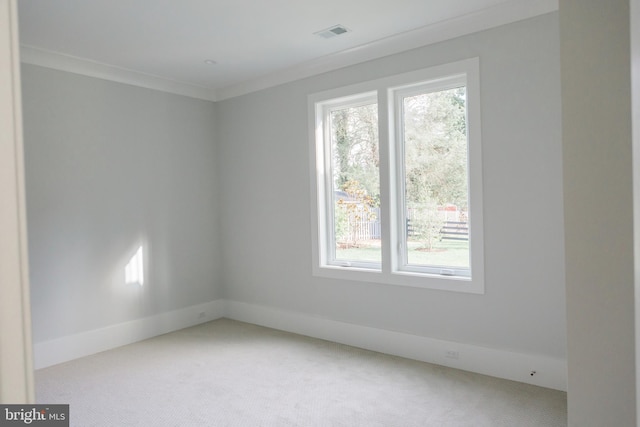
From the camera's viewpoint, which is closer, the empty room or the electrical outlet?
the empty room

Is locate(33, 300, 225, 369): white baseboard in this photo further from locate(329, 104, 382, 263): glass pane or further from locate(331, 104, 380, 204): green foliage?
locate(331, 104, 380, 204): green foliage

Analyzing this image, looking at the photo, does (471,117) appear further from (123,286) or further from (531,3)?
(123,286)

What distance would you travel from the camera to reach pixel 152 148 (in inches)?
177

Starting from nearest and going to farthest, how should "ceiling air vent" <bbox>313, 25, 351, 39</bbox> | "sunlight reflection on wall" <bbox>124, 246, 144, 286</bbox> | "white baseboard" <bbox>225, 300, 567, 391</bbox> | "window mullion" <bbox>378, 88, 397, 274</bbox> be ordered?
"white baseboard" <bbox>225, 300, 567, 391</bbox>
"ceiling air vent" <bbox>313, 25, 351, 39</bbox>
"window mullion" <bbox>378, 88, 397, 274</bbox>
"sunlight reflection on wall" <bbox>124, 246, 144, 286</bbox>

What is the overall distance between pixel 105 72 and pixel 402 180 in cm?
297

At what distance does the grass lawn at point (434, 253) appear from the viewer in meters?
3.52

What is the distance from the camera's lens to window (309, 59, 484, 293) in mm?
3426

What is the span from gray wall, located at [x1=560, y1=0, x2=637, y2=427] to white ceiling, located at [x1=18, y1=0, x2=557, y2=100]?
1.66 metres

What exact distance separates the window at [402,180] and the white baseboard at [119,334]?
1.58 meters

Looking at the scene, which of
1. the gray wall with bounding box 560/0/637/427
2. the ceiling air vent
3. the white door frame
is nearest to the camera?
the white door frame

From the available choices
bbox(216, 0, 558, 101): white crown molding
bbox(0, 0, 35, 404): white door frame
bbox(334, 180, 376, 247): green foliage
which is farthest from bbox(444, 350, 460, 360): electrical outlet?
bbox(0, 0, 35, 404): white door frame

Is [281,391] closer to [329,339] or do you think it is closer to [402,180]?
[329,339]

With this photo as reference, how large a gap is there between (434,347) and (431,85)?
7.08 feet

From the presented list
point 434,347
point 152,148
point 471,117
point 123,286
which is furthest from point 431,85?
point 123,286
